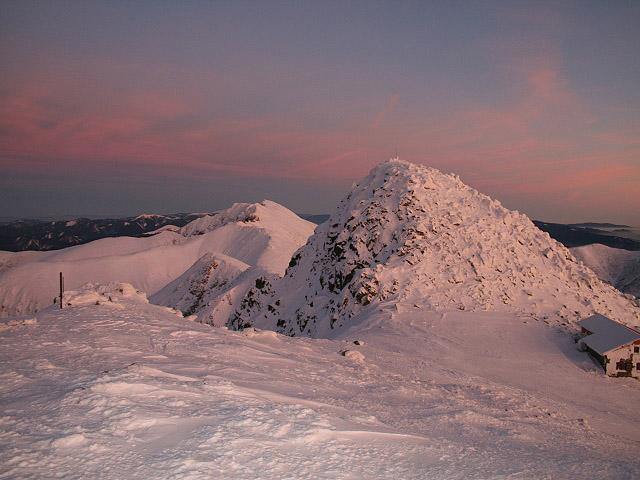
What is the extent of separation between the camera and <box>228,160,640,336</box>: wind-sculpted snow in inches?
1332

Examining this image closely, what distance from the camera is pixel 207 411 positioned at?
723 cm

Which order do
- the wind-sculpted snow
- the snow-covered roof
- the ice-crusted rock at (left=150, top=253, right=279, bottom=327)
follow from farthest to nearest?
the ice-crusted rock at (left=150, top=253, right=279, bottom=327)
the wind-sculpted snow
the snow-covered roof

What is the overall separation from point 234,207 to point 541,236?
134m

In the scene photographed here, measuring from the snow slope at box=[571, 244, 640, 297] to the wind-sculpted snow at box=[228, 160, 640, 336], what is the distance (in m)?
86.7

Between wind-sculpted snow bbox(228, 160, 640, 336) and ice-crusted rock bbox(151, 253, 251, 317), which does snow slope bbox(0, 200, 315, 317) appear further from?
wind-sculpted snow bbox(228, 160, 640, 336)

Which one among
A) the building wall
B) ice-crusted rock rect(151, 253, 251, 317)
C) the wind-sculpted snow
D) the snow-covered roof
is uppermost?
the wind-sculpted snow

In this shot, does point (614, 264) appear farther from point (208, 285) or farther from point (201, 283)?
point (201, 283)

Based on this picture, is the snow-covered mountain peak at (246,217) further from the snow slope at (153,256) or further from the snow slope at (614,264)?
the snow slope at (614,264)

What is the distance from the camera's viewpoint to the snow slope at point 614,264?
4405 inches

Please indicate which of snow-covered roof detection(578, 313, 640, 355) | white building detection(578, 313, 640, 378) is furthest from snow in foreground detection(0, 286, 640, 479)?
snow-covered roof detection(578, 313, 640, 355)

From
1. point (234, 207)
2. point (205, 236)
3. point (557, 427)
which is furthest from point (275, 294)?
point (234, 207)

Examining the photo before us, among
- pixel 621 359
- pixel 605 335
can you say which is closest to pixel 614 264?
pixel 605 335

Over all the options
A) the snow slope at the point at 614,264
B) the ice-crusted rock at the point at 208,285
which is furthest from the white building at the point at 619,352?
the snow slope at the point at 614,264

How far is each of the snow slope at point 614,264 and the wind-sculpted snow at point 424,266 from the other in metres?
86.7
